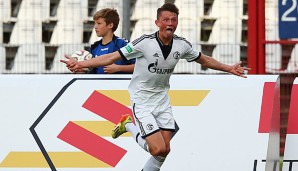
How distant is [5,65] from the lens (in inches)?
608

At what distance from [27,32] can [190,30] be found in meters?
2.84

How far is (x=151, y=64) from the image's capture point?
8070 mm

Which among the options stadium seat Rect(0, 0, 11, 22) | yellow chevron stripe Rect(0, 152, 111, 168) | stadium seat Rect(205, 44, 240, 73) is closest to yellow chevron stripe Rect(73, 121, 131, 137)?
yellow chevron stripe Rect(0, 152, 111, 168)

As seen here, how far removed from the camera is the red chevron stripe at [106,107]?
8805 millimetres

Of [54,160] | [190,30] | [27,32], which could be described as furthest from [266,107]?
[27,32]

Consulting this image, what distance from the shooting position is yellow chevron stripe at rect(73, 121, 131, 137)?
8.77m

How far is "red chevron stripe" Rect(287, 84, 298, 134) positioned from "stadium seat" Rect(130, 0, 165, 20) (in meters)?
5.93

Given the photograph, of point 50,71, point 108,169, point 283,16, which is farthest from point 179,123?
point 50,71

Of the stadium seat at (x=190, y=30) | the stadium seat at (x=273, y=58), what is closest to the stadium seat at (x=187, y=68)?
the stadium seat at (x=190, y=30)

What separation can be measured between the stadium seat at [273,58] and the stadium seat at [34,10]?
17.9 ft

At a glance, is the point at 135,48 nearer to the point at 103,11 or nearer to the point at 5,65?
the point at 103,11

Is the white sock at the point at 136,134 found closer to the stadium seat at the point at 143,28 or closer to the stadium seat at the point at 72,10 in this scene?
the stadium seat at the point at 143,28

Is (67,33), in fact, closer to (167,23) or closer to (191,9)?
(191,9)

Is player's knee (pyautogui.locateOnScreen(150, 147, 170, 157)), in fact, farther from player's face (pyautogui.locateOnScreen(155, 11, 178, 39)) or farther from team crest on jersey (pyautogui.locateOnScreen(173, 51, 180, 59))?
player's face (pyautogui.locateOnScreen(155, 11, 178, 39))
